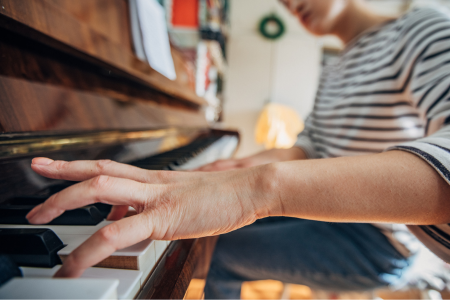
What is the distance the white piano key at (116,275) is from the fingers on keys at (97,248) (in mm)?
25

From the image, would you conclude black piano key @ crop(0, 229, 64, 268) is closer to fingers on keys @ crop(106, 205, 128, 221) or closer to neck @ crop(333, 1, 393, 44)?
fingers on keys @ crop(106, 205, 128, 221)

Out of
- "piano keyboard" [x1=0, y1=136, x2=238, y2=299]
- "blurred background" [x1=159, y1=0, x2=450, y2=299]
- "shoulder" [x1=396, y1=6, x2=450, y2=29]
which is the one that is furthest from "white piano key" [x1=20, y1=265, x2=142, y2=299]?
"blurred background" [x1=159, y1=0, x2=450, y2=299]

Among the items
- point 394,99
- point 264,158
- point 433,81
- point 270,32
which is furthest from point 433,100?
point 270,32

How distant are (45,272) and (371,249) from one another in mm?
751

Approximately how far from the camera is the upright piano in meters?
0.26

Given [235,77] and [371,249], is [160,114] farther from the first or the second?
[235,77]

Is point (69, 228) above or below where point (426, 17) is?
below

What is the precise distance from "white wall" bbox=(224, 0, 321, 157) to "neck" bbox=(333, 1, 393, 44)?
3022mm

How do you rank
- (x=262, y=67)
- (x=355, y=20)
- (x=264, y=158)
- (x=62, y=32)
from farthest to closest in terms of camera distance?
(x=262, y=67) < (x=355, y=20) < (x=264, y=158) < (x=62, y=32)

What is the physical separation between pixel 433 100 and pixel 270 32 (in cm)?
380

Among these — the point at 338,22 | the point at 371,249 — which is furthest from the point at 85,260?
the point at 338,22

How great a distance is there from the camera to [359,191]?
1.03 ft

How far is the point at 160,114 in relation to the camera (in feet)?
3.55

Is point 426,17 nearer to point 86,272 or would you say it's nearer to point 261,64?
point 86,272
